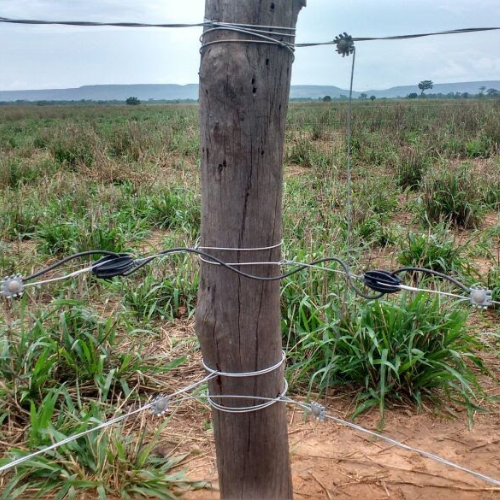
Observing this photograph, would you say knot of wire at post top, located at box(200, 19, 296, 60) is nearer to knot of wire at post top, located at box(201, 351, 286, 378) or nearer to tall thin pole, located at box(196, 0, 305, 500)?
tall thin pole, located at box(196, 0, 305, 500)

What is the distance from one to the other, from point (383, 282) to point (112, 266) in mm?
802

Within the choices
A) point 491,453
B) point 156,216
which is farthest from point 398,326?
point 156,216

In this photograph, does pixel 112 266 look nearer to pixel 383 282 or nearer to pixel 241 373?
pixel 241 373

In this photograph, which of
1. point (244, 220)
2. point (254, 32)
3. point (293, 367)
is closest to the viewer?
point (254, 32)

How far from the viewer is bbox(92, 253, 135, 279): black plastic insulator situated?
1.60 meters

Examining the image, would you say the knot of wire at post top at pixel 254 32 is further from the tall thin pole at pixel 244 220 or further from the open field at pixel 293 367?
the open field at pixel 293 367

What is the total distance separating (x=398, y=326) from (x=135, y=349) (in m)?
1.48

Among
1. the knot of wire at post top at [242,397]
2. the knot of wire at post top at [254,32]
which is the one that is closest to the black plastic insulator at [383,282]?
the knot of wire at post top at [242,397]

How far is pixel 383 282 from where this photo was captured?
1.64 m

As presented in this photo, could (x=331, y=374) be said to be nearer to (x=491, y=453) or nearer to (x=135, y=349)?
(x=491, y=453)

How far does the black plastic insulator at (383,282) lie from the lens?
1.62 m

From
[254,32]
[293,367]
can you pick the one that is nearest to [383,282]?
[254,32]

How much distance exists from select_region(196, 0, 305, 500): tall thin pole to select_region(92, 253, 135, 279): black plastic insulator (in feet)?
0.76

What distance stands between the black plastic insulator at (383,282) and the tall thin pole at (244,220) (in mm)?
280
